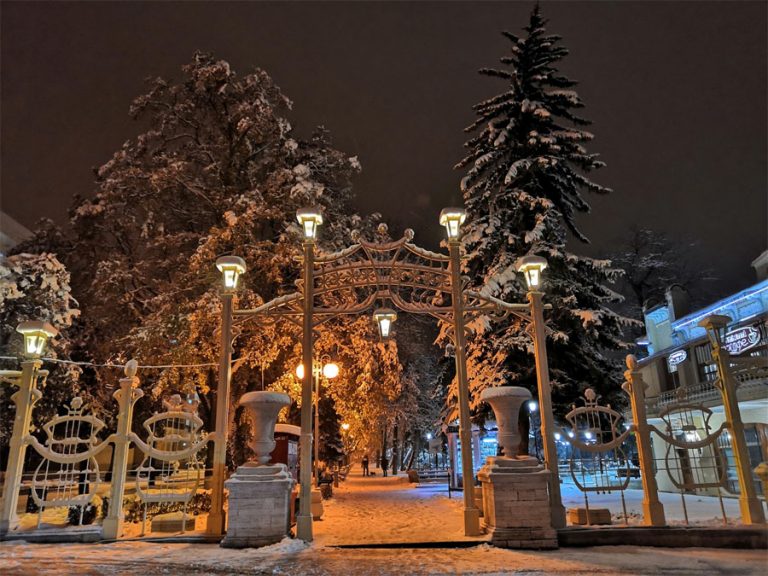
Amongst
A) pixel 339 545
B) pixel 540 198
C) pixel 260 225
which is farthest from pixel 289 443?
pixel 540 198

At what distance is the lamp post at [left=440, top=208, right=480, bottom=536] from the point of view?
26.6 feet

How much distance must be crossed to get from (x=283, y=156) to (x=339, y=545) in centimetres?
1218

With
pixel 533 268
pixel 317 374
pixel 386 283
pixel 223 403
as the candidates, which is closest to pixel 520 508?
pixel 533 268

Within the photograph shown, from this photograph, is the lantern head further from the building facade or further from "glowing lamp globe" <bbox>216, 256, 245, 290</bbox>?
"glowing lamp globe" <bbox>216, 256, 245, 290</bbox>

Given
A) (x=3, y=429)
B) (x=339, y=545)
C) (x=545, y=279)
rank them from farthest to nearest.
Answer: (x=3, y=429) < (x=545, y=279) < (x=339, y=545)

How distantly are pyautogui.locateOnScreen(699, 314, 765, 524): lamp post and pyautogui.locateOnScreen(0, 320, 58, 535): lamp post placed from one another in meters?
10.7

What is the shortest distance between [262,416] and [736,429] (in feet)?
23.4

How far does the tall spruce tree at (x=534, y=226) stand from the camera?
47.7 ft

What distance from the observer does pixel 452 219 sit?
9.39m

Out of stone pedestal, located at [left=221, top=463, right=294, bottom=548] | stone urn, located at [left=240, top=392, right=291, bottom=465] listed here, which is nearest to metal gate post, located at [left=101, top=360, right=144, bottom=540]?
stone pedestal, located at [left=221, top=463, right=294, bottom=548]

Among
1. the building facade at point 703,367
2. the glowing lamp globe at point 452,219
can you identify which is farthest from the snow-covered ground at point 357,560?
the building facade at point 703,367

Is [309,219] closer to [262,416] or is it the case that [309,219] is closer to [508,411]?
[262,416]

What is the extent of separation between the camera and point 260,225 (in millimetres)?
15422

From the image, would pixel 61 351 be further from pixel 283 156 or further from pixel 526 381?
pixel 526 381
